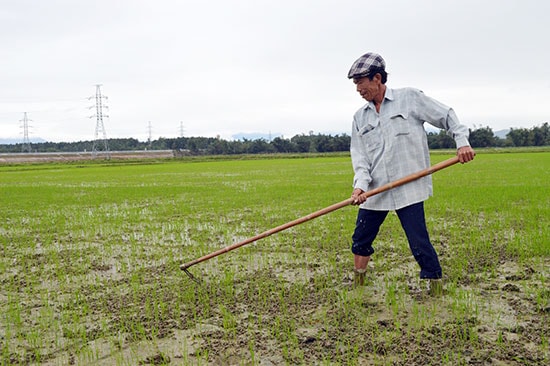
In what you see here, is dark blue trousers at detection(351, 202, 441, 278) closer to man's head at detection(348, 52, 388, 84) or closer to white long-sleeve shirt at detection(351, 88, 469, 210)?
white long-sleeve shirt at detection(351, 88, 469, 210)

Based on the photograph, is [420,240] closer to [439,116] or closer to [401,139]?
[401,139]

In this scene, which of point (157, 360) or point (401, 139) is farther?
point (401, 139)

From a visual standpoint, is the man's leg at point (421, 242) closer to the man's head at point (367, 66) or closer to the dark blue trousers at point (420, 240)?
the dark blue trousers at point (420, 240)

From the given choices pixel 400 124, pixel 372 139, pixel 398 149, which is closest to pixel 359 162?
pixel 372 139

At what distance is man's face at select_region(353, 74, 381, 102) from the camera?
342cm

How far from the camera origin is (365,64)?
11.0 feet

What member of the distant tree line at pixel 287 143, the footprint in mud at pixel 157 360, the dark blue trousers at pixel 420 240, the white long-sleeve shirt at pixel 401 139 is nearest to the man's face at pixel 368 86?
the white long-sleeve shirt at pixel 401 139

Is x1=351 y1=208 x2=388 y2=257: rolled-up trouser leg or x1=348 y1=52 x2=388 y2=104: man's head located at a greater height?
x1=348 y1=52 x2=388 y2=104: man's head

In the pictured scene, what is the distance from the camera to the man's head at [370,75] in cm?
335

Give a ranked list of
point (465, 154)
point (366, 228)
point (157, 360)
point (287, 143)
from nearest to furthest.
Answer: point (157, 360) → point (465, 154) → point (366, 228) → point (287, 143)

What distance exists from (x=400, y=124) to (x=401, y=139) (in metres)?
0.11

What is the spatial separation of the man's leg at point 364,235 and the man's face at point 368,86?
908 millimetres

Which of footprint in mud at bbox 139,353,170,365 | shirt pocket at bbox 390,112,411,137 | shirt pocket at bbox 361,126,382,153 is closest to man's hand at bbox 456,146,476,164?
shirt pocket at bbox 390,112,411,137

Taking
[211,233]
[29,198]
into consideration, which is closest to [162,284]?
[211,233]
